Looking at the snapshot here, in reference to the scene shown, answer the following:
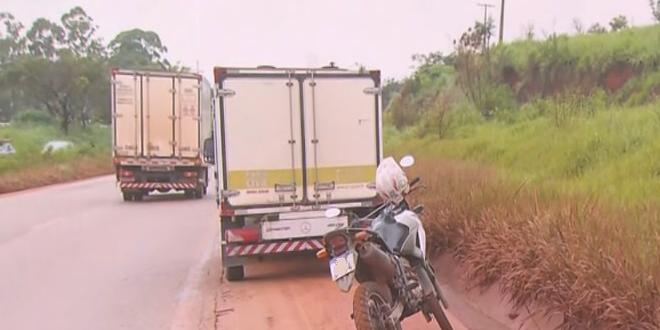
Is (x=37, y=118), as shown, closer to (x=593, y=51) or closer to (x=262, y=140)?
(x=593, y=51)

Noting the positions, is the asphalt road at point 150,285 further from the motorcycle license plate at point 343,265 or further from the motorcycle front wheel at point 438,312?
the motorcycle license plate at point 343,265

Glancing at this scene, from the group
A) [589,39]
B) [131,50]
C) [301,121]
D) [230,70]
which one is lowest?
[301,121]

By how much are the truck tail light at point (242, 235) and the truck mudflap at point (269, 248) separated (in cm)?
7

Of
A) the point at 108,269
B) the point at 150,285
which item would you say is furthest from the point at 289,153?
the point at 108,269

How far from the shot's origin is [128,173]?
65.5 feet

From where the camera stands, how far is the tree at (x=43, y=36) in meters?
58.9

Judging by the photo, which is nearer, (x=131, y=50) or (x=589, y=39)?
(x=589, y=39)

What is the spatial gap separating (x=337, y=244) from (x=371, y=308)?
50cm

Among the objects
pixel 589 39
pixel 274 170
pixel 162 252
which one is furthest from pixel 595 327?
pixel 589 39

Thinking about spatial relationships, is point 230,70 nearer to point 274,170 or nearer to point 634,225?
point 274,170

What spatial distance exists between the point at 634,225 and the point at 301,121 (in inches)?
163

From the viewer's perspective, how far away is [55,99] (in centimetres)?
4859

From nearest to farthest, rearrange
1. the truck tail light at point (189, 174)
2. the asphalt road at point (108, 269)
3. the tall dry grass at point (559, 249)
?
the tall dry grass at point (559, 249), the asphalt road at point (108, 269), the truck tail light at point (189, 174)

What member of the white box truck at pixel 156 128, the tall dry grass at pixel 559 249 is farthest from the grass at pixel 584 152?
the white box truck at pixel 156 128
